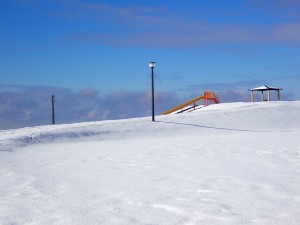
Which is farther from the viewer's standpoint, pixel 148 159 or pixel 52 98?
pixel 52 98

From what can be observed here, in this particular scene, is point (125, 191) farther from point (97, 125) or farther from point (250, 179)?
point (97, 125)

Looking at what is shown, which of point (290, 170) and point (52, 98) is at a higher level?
point (52, 98)

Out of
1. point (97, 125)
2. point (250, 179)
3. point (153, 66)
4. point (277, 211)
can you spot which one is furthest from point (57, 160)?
point (153, 66)

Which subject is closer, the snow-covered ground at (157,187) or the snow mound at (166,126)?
the snow-covered ground at (157,187)

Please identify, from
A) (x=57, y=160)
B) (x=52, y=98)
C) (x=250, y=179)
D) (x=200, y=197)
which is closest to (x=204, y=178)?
(x=250, y=179)

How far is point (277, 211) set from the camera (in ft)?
16.9

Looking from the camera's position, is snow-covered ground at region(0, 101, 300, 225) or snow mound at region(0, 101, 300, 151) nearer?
snow-covered ground at region(0, 101, 300, 225)

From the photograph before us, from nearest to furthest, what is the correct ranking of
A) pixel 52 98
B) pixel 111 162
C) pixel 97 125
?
pixel 111 162, pixel 97 125, pixel 52 98

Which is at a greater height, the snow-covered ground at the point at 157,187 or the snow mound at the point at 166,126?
the snow mound at the point at 166,126

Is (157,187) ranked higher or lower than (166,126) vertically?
lower

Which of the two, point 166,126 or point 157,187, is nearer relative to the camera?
point 157,187

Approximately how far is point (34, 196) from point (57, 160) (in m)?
5.00

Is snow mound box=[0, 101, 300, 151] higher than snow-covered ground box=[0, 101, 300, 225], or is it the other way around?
snow mound box=[0, 101, 300, 151]

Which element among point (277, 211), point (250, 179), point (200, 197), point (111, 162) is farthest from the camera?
point (111, 162)
